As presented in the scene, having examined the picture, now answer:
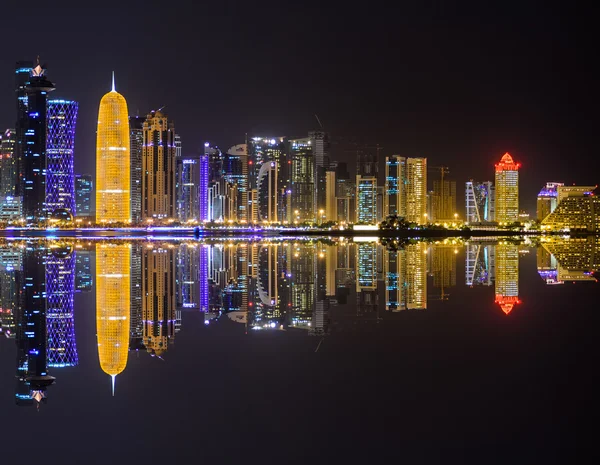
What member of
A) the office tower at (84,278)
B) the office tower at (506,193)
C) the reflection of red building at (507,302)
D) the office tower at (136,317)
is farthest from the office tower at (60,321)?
the office tower at (506,193)

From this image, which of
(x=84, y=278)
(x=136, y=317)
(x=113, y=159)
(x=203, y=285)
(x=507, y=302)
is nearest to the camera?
(x=136, y=317)

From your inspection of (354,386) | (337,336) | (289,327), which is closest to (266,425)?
(354,386)

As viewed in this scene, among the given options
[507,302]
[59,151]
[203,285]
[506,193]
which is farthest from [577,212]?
[507,302]

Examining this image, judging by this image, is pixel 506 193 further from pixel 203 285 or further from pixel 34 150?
pixel 203 285

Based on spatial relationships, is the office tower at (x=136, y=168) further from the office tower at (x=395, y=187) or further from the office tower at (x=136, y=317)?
the office tower at (x=136, y=317)

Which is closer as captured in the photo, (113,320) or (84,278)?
(113,320)
